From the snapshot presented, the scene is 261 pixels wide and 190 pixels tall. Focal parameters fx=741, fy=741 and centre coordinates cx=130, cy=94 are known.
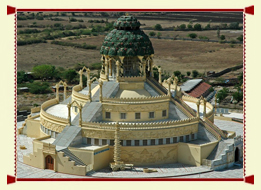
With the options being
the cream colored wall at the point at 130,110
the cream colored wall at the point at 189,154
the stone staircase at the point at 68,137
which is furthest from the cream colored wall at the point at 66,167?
the cream colored wall at the point at 189,154

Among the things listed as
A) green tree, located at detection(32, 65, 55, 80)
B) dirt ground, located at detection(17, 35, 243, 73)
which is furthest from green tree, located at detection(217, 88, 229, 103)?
green tree, located at detection(32, 65, 55, 80)

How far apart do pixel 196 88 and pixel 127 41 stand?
153 feet

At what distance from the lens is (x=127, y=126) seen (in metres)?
89.1

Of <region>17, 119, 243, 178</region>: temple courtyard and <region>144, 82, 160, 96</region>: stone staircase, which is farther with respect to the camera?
<region>144, 82, 160, 96</region>: stone staircase

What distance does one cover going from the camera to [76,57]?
189125 millimetres

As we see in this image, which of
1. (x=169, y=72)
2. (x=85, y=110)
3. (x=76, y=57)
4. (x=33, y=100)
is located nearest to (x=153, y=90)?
(x=85, y=110)

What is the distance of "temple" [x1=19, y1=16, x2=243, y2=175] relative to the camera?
88000 mm

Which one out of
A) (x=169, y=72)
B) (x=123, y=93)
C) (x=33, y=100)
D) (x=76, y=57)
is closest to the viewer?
(x=123, y=93)

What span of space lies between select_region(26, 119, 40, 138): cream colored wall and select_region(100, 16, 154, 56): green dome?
48.1ft

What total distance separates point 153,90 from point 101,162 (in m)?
12.8

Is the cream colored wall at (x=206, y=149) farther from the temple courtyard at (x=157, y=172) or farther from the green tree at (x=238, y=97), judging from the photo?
the green tree at (x=238, y=97)

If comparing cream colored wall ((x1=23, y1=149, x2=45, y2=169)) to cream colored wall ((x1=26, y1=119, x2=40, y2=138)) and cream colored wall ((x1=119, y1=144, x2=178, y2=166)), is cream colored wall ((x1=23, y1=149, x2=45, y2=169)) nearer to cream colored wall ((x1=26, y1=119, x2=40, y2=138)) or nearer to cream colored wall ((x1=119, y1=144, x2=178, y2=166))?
cream colored wall ((x1=119, y1=144, x2=178, y2=166))

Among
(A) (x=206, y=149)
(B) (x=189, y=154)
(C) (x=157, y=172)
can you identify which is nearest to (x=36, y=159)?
(C) (x=157, y=172)

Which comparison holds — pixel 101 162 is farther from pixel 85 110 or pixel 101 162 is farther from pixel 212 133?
pixel 212 133
